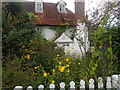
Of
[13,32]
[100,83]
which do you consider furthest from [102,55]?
[13,32]

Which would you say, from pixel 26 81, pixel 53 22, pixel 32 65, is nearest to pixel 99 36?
pixel 26 81

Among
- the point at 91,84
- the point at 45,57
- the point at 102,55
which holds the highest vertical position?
the point at 102,55

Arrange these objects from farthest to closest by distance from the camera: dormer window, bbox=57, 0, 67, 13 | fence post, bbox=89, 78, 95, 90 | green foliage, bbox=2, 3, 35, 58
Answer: dormer window, bbox=57, 0, 67, 13 < green foliage, bbox=2, 3, 35, 58 < fence post, bbox=89, 78, 95, 90

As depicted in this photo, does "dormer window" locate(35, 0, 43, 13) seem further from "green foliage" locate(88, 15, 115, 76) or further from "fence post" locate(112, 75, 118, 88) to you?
"fence post" locate(112, 75, 118, 88)

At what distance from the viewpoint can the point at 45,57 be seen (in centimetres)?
294

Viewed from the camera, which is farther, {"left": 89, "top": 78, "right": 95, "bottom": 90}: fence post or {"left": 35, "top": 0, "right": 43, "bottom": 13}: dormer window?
{"left": 35, "top": 0, "right": 43, "bottom": 13}: dormer window

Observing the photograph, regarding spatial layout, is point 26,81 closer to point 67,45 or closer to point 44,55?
point 44,55

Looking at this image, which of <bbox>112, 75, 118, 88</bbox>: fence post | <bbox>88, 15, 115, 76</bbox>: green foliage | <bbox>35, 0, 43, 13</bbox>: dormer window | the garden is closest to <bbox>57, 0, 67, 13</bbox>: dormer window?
<bbox>35, 0, 43, 13</bbox>: dormer window

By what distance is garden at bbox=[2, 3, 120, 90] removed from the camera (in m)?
1.66

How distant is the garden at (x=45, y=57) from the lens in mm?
1660

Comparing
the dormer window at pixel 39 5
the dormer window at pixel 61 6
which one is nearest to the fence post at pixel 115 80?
the dormer window at pixel 61 6

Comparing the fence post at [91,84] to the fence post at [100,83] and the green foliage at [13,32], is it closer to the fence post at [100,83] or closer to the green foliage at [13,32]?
the fence post at [100,83]

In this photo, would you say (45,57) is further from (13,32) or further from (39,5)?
(39,5)

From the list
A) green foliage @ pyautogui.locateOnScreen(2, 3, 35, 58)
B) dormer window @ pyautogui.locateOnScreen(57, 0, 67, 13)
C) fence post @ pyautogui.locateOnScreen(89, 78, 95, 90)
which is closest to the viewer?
fence post @ pyautogui.locateOnScreen(89, 78, 95, 90)
